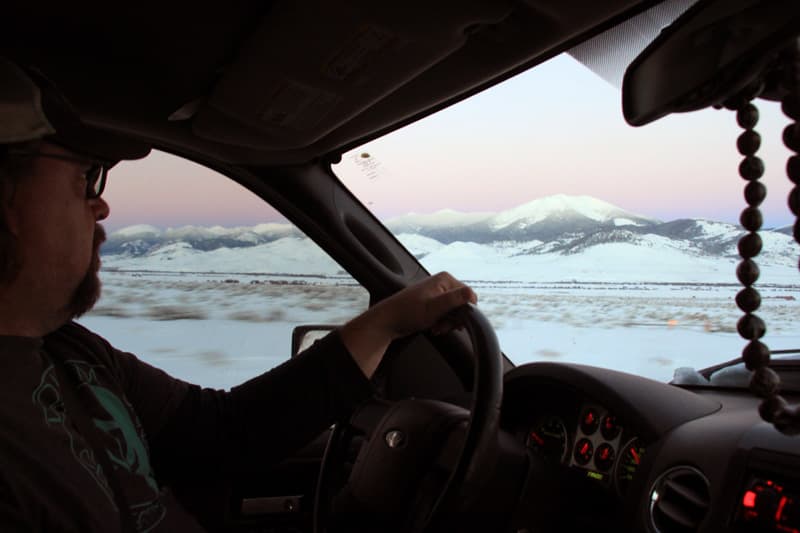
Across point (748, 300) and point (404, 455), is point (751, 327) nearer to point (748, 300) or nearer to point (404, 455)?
point (748, 300)

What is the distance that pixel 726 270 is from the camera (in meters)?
1.56

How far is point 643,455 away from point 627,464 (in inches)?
4.3

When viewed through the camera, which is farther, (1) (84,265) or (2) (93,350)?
(2) (93,350)

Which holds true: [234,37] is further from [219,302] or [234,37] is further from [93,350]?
[219,302]

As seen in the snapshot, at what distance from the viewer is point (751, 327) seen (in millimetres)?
969

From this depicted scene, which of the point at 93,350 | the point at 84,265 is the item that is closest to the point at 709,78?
the point at 84,265

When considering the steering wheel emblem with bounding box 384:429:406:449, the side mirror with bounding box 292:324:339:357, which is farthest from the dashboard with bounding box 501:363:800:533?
the side mirror with bounding box 292:324:339:357

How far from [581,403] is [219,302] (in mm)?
1555

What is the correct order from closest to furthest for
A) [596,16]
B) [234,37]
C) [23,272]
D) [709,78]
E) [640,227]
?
[709,78]
[23,272]
[596,16]
[234,37]
[640,227]

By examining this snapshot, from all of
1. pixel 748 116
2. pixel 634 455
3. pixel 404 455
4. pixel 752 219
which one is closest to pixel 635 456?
pixel 634 455

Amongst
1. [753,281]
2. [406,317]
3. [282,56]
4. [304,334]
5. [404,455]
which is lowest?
[404,455]

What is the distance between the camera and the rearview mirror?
33.7 inches

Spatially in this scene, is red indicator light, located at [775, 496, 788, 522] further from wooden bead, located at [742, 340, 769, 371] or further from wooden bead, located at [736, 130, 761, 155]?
wooden bead, located at [736, 130, 761, 155]

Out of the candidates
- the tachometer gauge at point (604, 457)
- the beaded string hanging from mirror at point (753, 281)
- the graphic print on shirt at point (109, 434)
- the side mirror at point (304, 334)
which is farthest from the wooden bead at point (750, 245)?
the side mirror at point (304, 334)
